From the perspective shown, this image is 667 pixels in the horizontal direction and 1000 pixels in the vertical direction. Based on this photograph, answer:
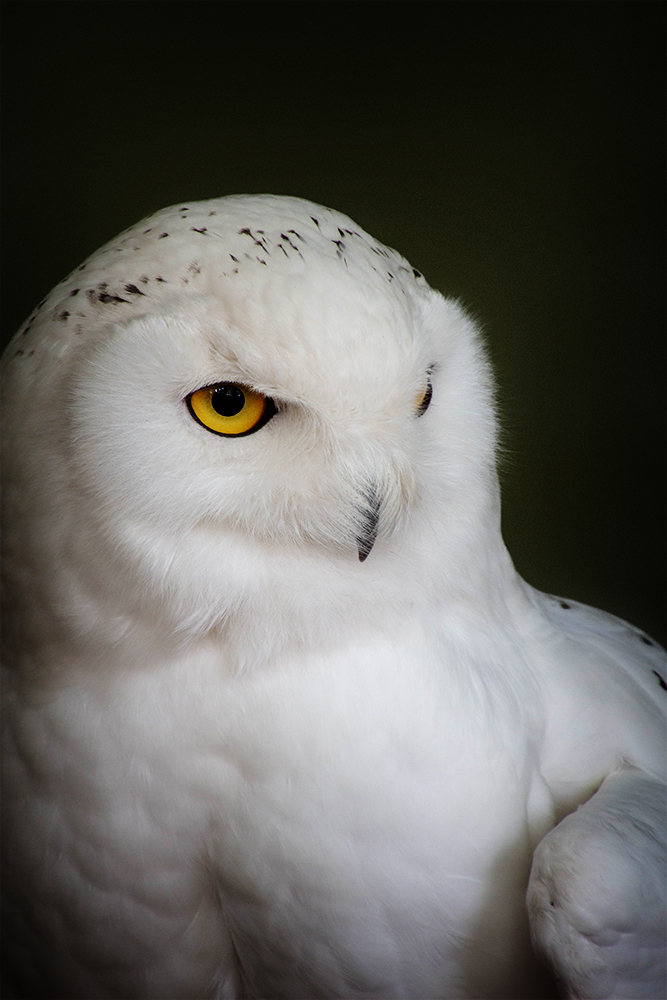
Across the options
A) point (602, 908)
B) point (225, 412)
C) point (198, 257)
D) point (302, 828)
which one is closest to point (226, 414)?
point (225, 412)

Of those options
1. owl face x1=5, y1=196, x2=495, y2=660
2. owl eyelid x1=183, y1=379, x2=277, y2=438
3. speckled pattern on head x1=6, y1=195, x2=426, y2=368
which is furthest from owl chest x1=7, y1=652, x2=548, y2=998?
speckled pattern on head x1=6, y1=195, x2=426, y2=368

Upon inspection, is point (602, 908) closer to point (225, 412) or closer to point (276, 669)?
point (276, 669)

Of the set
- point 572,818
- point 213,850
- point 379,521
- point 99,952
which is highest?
point 379,521

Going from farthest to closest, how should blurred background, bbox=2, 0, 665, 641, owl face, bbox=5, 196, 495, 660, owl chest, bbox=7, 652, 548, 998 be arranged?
blurred background, bbox=2, 0, 665, 641 < owl chest, bbox=7, 652, 548, 998 < owl face, bbox=5, 196, 495, 660

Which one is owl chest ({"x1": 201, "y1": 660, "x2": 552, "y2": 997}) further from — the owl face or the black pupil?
the black pupil

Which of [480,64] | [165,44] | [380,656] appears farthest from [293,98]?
[380,656]

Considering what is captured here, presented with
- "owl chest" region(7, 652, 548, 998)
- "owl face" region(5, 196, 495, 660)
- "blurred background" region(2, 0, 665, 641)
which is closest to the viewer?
"owl face" region(5, 196, 495, 660)

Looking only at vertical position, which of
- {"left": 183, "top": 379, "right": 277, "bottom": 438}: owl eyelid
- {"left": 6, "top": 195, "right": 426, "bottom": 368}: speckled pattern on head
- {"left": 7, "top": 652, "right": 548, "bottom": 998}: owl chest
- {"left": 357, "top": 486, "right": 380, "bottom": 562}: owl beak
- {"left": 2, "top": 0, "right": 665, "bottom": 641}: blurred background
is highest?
{"left": 2, "top": 0, "right": 665, "bottom": 641}: blurred background

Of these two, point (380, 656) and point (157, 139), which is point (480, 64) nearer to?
point (157, 139)
